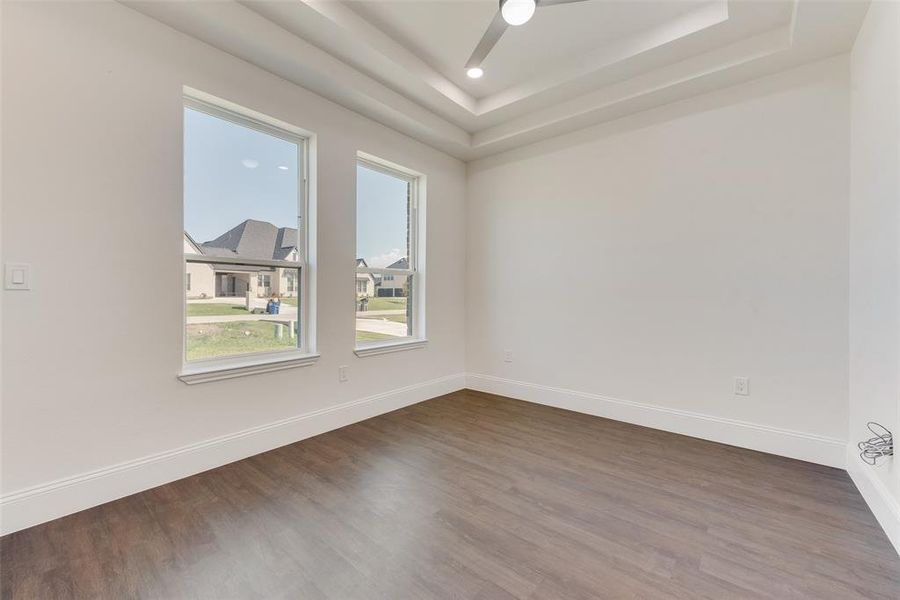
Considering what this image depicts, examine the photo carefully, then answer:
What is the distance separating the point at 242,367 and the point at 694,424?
11.0ft

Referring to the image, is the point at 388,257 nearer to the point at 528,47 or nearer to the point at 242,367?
the point at 242,367

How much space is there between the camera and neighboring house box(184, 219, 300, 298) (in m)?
2.39

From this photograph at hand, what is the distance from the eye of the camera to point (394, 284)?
3773 millimetres

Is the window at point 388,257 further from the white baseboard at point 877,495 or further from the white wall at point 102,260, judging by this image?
the white baseboard at point 877,495

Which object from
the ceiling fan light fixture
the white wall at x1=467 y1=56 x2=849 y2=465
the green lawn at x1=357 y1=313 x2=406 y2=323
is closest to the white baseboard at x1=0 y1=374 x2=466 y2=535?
the green lawn at x1=357 y1=313 x2=406 y2=323

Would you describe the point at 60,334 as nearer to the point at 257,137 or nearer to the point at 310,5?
the point at 257,137

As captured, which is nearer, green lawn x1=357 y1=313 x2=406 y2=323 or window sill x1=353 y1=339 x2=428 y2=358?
window sill x1=353 y1=339 x2=428 y2=358

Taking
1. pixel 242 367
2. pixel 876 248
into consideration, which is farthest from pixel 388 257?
pixel 876 248

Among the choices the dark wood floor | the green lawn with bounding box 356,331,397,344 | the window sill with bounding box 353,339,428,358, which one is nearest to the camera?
the dark wood floor

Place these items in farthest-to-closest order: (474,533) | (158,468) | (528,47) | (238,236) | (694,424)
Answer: (694,424), (528,47), (238,236), (158,468), (474,533)

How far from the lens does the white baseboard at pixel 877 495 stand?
1622mm

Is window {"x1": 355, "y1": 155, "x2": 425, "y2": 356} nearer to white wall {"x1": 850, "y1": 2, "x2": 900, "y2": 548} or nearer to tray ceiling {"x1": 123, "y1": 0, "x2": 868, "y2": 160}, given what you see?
tray ceiling {"x1": 123, "y1": 0, "x2": 868, "y2": 160}

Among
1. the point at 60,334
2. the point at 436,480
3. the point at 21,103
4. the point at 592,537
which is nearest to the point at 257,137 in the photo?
the point at 21,103

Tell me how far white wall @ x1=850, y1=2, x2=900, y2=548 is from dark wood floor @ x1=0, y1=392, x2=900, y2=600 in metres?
0.27
